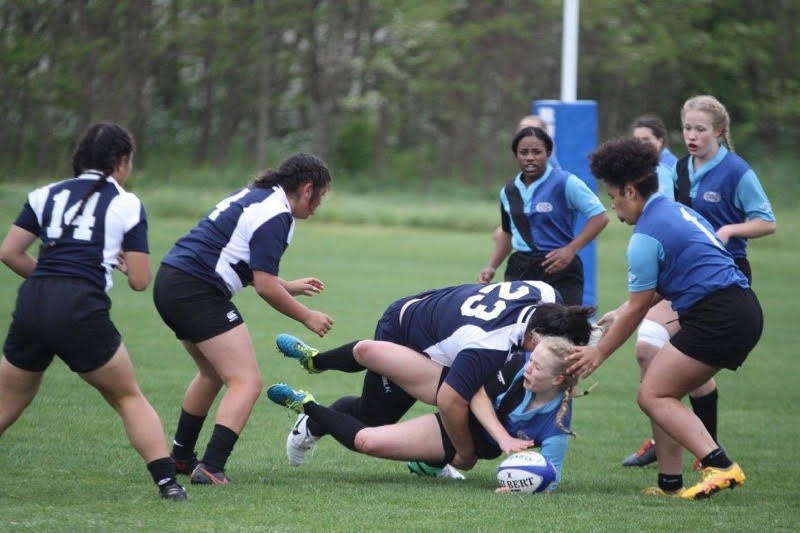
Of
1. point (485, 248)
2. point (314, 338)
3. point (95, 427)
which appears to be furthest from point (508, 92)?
point (95, 427)

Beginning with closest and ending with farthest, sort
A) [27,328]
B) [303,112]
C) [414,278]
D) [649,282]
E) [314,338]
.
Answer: [27,328], [649,282], [314,338], [414,278], [303,112]

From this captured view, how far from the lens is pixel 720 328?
594 cm

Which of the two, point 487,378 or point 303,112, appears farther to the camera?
point 303,112

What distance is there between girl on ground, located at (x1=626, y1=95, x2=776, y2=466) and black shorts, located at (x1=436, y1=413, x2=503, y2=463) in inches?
41.1

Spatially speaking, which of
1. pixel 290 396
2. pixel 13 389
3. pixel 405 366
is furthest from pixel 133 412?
pixel 405 366

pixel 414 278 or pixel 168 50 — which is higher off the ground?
pixel 168 50

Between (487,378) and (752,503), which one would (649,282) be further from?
(752,503)

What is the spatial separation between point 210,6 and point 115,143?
102ft

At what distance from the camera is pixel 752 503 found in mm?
6207

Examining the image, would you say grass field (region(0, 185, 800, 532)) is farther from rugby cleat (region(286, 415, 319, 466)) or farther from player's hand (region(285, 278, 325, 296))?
player's hand (region(285, 278, 325, 296))

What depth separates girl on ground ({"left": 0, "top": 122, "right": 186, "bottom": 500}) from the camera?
17.6 feet

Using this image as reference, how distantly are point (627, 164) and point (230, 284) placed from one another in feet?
6.69

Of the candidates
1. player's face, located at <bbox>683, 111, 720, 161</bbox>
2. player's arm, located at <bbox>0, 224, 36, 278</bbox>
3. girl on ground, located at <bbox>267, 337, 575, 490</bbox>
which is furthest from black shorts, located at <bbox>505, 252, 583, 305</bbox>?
player's arm, located at <bbox>0, 224, 36, 278</bbox>

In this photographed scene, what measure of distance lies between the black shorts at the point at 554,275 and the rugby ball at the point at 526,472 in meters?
2.38
